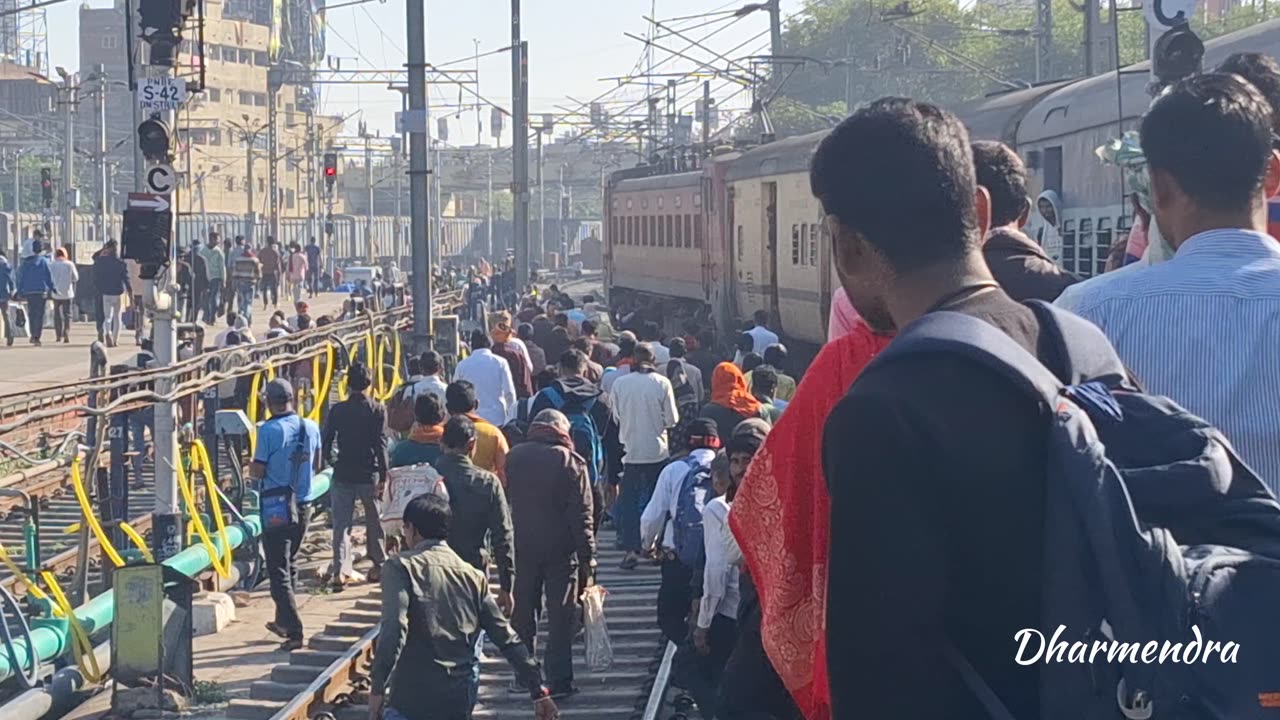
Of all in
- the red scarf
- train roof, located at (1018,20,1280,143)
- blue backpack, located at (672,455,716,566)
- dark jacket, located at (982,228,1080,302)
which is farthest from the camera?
train roof, located at (1018,20,1280,143)

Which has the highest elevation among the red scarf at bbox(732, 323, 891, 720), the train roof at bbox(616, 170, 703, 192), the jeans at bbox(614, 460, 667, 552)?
the train roof at bbox(616, 170, 703, 192)

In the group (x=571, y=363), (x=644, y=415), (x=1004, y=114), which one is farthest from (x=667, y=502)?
(x=1004, y=114)

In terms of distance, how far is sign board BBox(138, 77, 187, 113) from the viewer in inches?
495

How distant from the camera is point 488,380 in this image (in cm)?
1338

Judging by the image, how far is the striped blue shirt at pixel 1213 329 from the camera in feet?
9.07

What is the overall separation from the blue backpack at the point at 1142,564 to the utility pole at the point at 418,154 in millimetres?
15632

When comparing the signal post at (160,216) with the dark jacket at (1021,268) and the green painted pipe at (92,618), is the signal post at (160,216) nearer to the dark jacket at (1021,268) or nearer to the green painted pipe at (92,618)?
the green painted pipe at (92,618)

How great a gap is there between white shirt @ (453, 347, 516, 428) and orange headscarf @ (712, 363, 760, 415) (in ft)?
10.0

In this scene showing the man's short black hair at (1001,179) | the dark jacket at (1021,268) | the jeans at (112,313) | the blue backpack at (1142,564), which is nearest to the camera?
the blue backpack at (1142,564)

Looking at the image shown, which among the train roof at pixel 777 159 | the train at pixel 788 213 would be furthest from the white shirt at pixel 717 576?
the train roof at pixel 777 159

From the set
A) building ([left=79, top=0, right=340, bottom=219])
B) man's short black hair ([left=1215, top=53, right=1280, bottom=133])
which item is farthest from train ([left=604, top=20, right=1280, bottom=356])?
building ([left=79, top=0, right=340, bottom=219])

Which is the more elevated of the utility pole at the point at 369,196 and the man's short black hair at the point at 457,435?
the utility pole at the point at 369,196

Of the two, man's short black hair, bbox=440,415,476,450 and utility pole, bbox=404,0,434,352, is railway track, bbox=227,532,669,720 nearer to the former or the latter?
man's short black hair, bbox=440,415,476,450

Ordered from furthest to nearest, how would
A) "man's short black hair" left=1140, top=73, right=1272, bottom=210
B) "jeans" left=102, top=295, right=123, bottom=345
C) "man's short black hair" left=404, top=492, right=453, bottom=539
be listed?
1. "jeans" left=102, top=295, right=123, bottom=345
2. "man's short black hair" left=404, top=492, right=453, bottom=539
3. "man's short black hair" left=1140, top=73, right=1272, bottom=210
